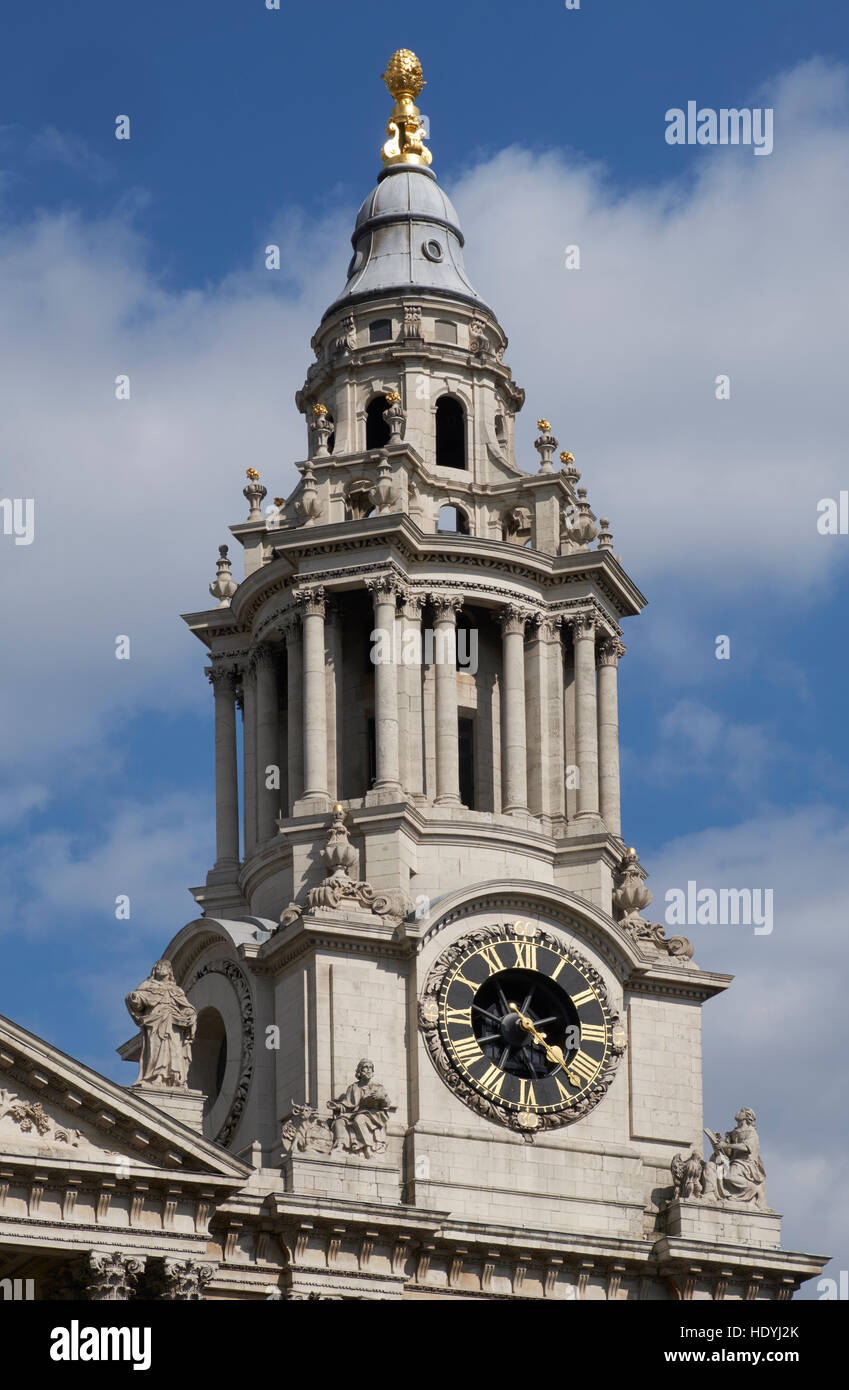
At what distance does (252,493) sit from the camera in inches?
3115

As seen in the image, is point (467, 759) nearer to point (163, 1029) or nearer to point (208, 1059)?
point (208, 1059)

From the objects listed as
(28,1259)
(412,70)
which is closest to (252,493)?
(412,70)

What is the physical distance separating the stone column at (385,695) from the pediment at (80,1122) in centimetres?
1313

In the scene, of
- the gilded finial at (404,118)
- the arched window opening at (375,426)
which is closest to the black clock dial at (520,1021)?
the arched window opening at (375,426)

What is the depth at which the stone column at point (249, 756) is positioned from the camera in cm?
7550

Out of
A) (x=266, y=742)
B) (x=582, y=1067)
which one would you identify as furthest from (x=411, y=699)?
(x=582, y=1067)

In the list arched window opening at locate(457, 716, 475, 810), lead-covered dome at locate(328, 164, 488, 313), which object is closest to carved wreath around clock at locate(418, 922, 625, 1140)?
arched window opening at locate(457, 716, 475, 810)

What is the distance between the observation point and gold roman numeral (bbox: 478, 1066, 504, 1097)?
226 feet

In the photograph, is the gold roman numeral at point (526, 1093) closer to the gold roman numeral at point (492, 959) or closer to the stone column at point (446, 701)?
the gold roman numeral at point (492, 959)

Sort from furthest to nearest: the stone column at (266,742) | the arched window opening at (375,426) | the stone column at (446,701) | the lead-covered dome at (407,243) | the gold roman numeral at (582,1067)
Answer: the lead-covered dome at (407,243) < the arched window opening at (375,426) < the stone column at (266,742) < the stone column at (446,701) < the gold roman numeral at (582,1067)

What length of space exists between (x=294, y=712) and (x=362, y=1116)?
39.7 feet

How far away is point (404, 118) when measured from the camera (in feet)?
275

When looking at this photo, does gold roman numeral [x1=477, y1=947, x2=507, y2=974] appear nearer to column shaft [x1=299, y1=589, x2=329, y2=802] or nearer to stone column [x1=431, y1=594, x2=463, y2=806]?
stone column [x1=431, y1=594, x2=463, y2=806]
